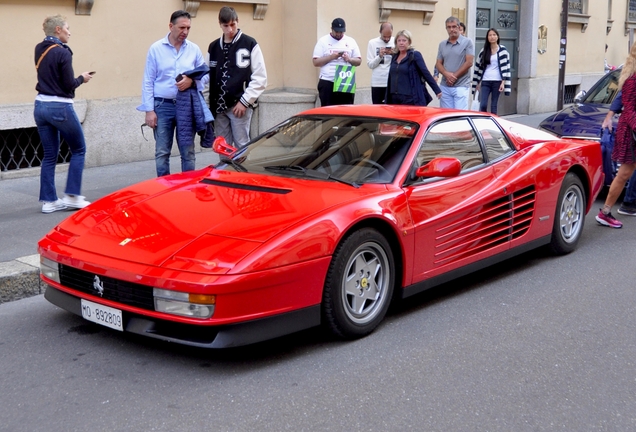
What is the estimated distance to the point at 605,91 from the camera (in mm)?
10109

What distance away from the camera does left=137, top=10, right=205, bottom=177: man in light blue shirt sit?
8061 millimetres

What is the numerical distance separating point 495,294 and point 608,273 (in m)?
1.15

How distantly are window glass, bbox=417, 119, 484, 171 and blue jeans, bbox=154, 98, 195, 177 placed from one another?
3188 mm

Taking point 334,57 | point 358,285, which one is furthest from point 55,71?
point 358,285

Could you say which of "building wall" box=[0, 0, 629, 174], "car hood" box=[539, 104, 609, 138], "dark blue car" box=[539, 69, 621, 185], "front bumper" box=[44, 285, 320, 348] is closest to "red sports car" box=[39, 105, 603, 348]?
"front bumper" box=[44, 285, 320, 348]

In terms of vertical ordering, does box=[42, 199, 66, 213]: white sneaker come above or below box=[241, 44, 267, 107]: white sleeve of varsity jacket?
below

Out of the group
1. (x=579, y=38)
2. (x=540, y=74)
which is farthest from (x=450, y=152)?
(x=579, y=38)

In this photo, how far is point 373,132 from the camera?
5676 millimetres

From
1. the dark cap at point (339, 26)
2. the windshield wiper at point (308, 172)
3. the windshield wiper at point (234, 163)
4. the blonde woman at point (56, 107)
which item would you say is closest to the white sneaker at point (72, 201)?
the blonde woman at point (56, 107)

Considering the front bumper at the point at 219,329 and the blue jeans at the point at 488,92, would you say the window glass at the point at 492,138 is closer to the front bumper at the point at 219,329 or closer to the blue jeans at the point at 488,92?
the front bumper at the point at 219,329

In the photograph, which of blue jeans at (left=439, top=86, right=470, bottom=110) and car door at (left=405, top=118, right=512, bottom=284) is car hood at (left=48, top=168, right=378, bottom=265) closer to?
car door at (left=405, top=118, right=512, bottom=284)

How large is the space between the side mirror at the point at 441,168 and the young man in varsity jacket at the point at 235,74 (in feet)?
11.1

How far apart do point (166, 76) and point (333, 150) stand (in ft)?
10.1

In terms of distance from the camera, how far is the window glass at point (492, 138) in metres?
6.13
